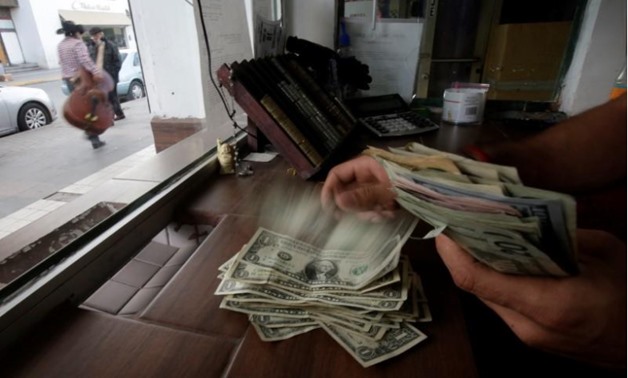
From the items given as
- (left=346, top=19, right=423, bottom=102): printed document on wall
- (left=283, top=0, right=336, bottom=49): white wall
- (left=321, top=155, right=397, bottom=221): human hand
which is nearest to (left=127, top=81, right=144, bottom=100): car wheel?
(left=321, top=155, right=397, bottom=221): human hand

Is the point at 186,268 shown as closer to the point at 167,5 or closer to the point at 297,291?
the point at 297,291

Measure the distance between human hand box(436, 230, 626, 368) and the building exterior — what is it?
0.72 m

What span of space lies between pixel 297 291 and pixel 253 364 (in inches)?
5.4

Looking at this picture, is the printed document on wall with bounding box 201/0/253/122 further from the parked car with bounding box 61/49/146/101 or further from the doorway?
the doorway

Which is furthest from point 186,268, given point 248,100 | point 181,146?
point 181,146

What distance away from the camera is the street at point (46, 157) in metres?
0.63

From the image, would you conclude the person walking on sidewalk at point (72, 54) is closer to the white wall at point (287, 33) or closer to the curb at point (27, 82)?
the curb at point (27, 82)

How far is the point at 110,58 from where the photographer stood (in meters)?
0.82

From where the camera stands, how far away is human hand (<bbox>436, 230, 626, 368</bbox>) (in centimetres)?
44

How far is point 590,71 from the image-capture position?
184 centimetres

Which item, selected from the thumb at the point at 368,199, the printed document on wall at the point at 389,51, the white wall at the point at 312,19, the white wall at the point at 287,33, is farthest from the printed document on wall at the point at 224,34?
the printed document on wall at the point at 389,51

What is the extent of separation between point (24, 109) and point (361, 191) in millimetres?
644

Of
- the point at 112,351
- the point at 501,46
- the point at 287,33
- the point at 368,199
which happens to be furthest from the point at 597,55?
the point at 112,351

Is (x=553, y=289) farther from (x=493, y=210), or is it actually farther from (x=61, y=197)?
(x=61, y=197)
